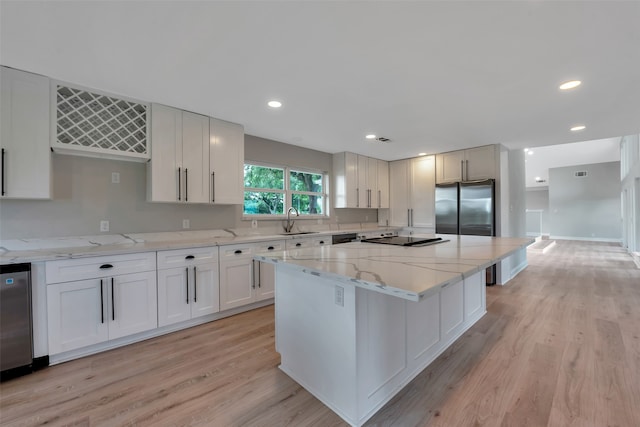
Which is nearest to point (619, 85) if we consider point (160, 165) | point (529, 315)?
point (529, 315)

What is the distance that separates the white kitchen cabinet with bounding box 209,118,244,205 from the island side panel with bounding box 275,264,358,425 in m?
1.64

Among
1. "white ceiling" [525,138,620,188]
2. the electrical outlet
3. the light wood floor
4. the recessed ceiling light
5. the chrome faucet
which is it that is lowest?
the light wood floor

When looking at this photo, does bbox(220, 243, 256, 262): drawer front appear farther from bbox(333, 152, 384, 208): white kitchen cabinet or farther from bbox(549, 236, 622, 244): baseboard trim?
bbox(549, 236, 622, 244): baseboard trim

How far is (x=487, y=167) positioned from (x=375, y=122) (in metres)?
2.37

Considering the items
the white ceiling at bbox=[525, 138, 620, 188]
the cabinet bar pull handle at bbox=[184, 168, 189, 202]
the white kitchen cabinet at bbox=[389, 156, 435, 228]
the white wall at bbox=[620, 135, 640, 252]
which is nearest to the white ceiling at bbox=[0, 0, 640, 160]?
the cabinet bar pull handle at bbox=[184, 168, 189, 202]

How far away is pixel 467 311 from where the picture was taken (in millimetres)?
→ 2705

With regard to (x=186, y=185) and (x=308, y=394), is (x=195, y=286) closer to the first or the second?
(x=186, y=185)

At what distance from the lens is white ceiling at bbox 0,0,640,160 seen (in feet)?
4.99

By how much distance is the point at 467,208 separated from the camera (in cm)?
451

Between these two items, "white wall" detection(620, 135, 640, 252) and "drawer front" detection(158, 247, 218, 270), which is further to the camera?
"white wall" detection(620, 135, 640, 252)

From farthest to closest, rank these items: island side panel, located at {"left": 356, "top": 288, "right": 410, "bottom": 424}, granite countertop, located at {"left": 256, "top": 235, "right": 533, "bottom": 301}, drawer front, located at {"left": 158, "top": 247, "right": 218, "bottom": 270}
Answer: drawer front, located at {"left": 158, "top": 247, "right": 218, "bottom": 270} < island side panel, located at {"left": 356, "top": 288, "right": 410, "bottom": 424} < granite countertop, located at {"left": 256, "top": 235, "right": 533, "bottom": 301}

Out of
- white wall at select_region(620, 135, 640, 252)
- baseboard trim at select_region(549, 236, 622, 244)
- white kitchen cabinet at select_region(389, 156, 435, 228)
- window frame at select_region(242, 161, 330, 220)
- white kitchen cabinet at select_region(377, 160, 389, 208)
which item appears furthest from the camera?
baseboard trim at select_region(549, 236, 622, 244)

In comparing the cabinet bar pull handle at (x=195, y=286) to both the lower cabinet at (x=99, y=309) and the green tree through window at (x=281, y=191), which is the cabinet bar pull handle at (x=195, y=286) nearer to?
the lower cabinet at (x=99, y=309)

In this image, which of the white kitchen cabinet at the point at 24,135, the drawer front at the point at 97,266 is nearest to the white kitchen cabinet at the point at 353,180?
the drawer front at the point at 97,266
